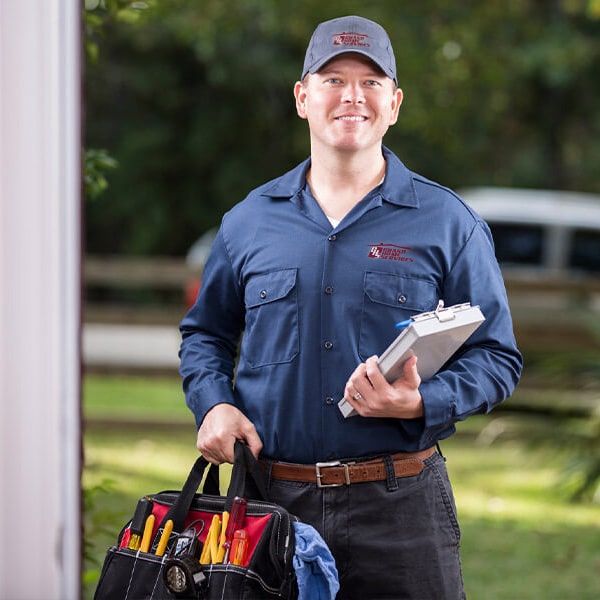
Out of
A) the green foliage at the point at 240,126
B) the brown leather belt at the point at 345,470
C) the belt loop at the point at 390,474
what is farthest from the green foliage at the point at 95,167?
the green foliage at the point at 240,126

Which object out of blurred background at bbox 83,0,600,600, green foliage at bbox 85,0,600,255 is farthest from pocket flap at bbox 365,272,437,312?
green foliage at bbox 85,0,600,255

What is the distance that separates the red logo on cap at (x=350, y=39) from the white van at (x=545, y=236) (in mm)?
7703

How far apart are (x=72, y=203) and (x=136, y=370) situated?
18.6 ft

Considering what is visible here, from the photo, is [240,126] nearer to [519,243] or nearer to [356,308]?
[519,243]

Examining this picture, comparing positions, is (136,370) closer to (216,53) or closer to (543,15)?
(216,53)

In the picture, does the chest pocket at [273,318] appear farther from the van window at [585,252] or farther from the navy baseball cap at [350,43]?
the van window at [585,252]

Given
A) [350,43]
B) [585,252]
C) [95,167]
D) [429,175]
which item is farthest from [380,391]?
[429,175]

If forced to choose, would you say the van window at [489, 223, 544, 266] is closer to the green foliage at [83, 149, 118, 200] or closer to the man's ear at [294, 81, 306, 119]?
the green foliage at [83, 149, 118, 200]

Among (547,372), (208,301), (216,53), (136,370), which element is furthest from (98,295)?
(208,301)

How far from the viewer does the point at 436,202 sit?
6.49 feet

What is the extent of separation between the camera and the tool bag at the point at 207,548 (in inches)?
69.4

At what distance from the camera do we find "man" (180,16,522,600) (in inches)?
75.5

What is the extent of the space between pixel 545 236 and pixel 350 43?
798cm

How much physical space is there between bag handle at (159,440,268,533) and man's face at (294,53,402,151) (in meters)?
0.58
